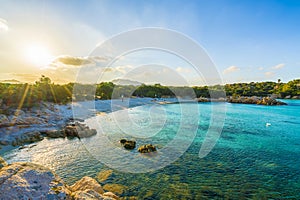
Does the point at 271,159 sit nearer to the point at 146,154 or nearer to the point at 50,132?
the point at 146,154

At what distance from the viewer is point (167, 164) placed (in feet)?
45.4

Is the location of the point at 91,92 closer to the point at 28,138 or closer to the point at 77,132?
the point at 77,132

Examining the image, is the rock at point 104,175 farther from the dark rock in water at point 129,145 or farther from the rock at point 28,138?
the rock at point 28,138

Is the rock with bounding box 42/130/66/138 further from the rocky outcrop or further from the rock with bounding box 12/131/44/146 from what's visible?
the rocky outcrop

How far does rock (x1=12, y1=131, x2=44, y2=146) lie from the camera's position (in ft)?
58.5

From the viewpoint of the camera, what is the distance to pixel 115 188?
403 inches

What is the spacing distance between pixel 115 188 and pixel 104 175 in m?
1.97

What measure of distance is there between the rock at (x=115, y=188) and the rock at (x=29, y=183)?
4.20 metres

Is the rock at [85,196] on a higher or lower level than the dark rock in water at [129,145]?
higher

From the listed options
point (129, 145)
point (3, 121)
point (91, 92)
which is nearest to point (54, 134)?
point (3, 121)

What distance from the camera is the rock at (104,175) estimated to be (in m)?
11.3

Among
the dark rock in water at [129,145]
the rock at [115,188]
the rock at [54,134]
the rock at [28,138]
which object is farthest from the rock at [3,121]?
the rock at [115,188]

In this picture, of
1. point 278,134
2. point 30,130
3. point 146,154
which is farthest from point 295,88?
point 30,130

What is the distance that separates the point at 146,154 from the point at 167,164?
2651 mm
